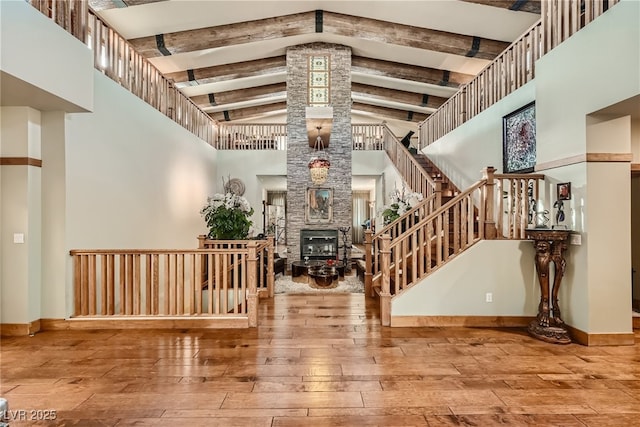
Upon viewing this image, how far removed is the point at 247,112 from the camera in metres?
12.7

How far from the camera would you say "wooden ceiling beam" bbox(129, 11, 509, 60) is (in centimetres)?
718

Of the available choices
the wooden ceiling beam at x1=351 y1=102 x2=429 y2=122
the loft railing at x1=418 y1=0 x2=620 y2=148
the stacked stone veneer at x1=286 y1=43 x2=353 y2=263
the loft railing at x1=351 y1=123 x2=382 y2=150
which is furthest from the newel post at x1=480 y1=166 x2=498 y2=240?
the wooden ceiling beam at x1=351 y1=102 x2=429 y2=122

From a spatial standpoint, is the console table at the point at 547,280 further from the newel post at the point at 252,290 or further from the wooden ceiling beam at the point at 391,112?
the wooden ceiling beam at the point at 391,112

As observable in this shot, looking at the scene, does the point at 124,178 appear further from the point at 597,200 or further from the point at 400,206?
the point at 597,200

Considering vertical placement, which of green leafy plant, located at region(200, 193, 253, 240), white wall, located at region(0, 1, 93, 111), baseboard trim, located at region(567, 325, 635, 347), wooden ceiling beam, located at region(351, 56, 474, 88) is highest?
wooden ceiling beam, located at region(351, 56, 474, 88)

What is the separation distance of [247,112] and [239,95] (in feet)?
5.70

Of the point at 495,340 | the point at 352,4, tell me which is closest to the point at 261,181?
the point at 352,4

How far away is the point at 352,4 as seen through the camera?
7.18 m

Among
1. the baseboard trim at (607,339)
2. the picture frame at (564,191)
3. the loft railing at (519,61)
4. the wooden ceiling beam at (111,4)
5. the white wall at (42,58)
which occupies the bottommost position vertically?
the baseboard trim at (607,339)

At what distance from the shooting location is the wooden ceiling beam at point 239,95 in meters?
10.6

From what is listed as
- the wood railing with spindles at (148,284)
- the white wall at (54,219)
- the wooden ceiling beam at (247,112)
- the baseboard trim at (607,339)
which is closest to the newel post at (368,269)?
the wood railing with spindles at (148,284)

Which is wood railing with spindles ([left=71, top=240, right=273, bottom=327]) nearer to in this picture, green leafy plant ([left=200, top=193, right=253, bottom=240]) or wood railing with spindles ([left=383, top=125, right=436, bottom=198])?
green leafy plant ([left=200, top=193, right=253, bottom=240])

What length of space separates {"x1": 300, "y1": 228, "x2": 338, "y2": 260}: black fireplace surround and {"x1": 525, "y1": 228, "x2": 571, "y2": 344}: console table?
197 inches

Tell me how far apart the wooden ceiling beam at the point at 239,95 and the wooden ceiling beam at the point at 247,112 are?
1.38 metres
